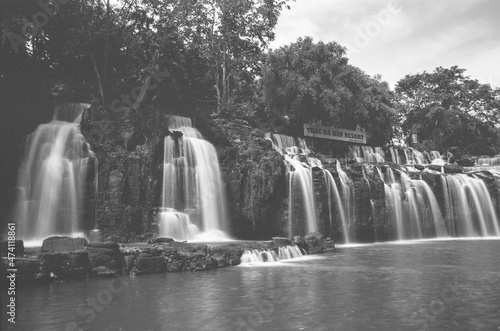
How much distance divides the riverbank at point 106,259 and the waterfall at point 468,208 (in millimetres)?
23055

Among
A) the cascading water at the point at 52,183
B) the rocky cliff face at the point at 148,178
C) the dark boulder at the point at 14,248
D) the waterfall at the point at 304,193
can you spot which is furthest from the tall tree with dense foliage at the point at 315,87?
the dark boulder at the point at 14,248

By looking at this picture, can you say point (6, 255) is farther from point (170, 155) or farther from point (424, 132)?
point (424, 132)

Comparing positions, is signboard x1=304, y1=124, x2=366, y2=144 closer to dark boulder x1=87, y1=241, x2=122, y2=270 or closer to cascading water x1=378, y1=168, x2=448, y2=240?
cascading water x1=378, y1=168, x2=448, y2=240

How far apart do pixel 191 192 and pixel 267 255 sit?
30.3 feet

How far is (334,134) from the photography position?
45688mm

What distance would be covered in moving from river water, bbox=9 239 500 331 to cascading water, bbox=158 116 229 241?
28.8 ft

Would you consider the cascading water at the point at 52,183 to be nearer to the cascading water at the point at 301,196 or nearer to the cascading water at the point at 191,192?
the cascading water at the point at 191,192

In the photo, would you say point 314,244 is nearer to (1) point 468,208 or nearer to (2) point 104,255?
(2) point 104,255

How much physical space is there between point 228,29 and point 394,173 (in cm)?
2280

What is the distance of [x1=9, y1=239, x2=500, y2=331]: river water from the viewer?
9088mm

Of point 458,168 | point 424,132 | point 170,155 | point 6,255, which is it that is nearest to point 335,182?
point 170,155

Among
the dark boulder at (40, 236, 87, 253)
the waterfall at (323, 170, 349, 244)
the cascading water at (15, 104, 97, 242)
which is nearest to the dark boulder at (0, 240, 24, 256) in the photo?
the dark boulder at (40, 236, 87, 253)

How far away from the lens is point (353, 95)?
4369 cm

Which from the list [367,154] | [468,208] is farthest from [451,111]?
[468,208]
